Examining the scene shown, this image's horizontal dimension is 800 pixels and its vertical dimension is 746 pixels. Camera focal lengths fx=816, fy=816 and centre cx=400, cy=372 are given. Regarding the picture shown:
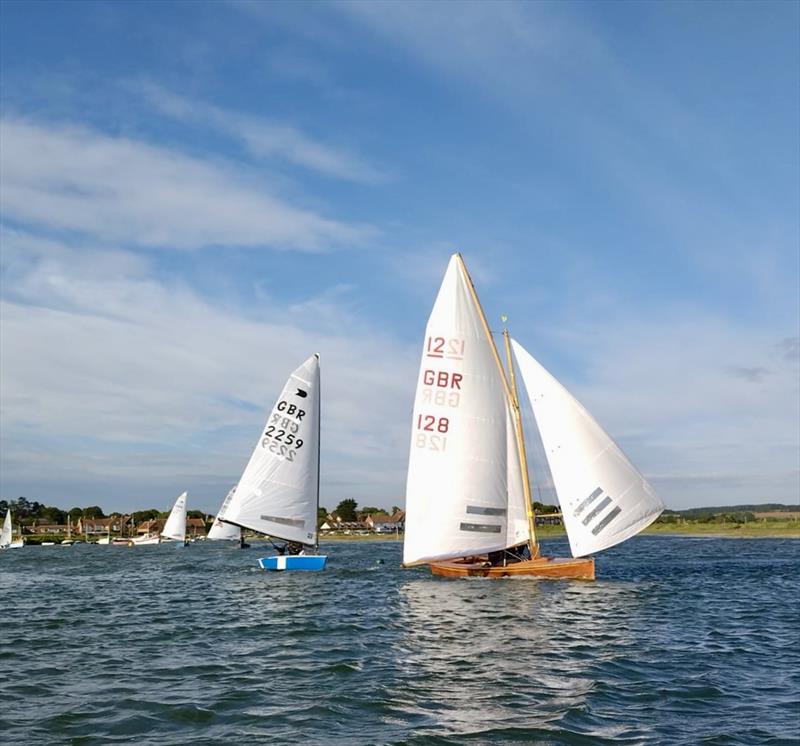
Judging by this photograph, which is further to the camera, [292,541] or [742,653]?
[292,541]

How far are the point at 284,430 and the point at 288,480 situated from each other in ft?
11.2

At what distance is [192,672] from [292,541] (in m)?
35.9

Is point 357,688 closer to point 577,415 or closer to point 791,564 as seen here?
point 577,415

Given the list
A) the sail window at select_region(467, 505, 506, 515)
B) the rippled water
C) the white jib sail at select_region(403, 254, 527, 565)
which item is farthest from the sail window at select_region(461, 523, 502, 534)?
the rippled water

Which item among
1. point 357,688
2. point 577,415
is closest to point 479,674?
point 357,688

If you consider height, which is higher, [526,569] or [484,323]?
[484,323]

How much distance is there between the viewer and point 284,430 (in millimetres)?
55656

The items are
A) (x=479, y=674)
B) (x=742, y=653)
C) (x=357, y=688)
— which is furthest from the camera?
(x=742, y=653)

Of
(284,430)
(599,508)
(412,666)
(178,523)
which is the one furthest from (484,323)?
(178,523)

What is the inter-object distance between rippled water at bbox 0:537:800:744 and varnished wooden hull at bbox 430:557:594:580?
0.94 m

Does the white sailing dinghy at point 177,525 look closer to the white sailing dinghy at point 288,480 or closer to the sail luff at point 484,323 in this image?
the white sailing dinghy at point 288,480

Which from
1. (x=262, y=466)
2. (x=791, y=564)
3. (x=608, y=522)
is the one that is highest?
(x=262, y=466)

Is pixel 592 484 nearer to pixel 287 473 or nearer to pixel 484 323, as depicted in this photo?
Answer: pixel 484 323

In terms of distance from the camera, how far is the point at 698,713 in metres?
15.5
